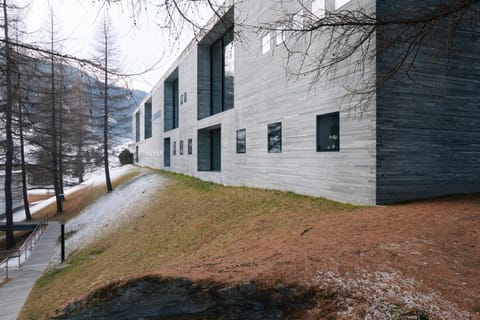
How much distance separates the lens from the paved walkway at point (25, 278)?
9.01 meters

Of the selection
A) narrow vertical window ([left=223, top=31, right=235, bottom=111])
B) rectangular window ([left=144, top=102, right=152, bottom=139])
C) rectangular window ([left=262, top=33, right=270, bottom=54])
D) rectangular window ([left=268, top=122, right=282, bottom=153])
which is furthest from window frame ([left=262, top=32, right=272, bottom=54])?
rectangular window ([left=144, top=102, right=152, bottom=139])

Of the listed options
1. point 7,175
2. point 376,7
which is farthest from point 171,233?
point 7,175

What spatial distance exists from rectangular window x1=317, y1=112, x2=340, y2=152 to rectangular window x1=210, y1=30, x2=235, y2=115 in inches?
393

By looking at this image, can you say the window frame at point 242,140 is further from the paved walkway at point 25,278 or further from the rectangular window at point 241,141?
the paved walkway at point 25,278

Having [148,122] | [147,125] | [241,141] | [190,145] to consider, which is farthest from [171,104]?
[241,141]

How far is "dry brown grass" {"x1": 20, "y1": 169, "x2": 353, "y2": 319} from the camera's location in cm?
806

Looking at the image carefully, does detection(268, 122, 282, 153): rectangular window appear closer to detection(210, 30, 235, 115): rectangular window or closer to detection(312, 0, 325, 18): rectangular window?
detection(312, 0, 325, 18): rectangular window

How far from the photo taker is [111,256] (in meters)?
11.5

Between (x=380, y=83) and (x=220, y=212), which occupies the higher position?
(x=380, y=83)

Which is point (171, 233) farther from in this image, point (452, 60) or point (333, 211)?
point (452, 60)

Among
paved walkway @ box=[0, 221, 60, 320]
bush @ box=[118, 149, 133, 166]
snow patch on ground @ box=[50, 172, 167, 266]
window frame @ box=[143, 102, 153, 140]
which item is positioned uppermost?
window frame @ box=[143, 102, 153, 140]

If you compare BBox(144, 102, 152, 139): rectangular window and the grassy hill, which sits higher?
BBox(144, 102, 152, 139): rectangular window

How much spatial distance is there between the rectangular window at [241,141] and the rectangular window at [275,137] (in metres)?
2.19

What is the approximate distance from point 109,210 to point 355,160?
56.0 feet
